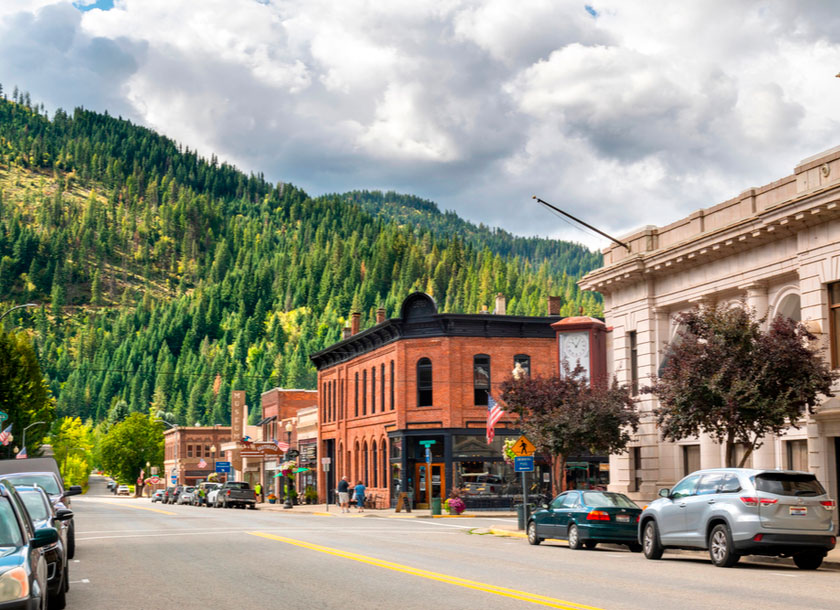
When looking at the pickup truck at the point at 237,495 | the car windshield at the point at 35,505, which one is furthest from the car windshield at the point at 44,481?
the pickup truck at the point at 237,495

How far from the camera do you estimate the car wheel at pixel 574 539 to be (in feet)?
80.0

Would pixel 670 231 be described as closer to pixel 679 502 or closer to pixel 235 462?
pixel 679 502

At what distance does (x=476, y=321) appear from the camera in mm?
55781

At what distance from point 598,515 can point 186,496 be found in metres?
60.9

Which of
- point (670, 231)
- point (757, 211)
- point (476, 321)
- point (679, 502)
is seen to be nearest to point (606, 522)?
point (679, 502)

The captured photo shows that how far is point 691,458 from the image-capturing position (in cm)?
3281

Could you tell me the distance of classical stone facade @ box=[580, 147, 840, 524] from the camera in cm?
2589

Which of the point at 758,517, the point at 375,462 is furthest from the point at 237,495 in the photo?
the point at 758,517

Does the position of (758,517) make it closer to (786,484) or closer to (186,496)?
(786,484)

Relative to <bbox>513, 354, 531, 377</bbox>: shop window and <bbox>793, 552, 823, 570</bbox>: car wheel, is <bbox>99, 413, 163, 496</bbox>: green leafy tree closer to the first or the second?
<bbox>513, 354, 531, 377</bbox>: shop window

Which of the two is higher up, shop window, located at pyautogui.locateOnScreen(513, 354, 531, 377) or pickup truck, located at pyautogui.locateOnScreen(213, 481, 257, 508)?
shop window, located at pyautogui.locateOnScreen(513, 354, 531, 377)

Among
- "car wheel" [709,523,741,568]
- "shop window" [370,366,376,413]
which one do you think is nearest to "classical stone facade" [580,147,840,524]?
"car wheel" [709,523,741,568]

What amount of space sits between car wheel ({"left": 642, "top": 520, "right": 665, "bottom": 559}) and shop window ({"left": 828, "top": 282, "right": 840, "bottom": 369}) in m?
7.61

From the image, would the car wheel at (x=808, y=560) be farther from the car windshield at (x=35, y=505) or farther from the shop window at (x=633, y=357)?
the shop window at (x=633, y=357)
